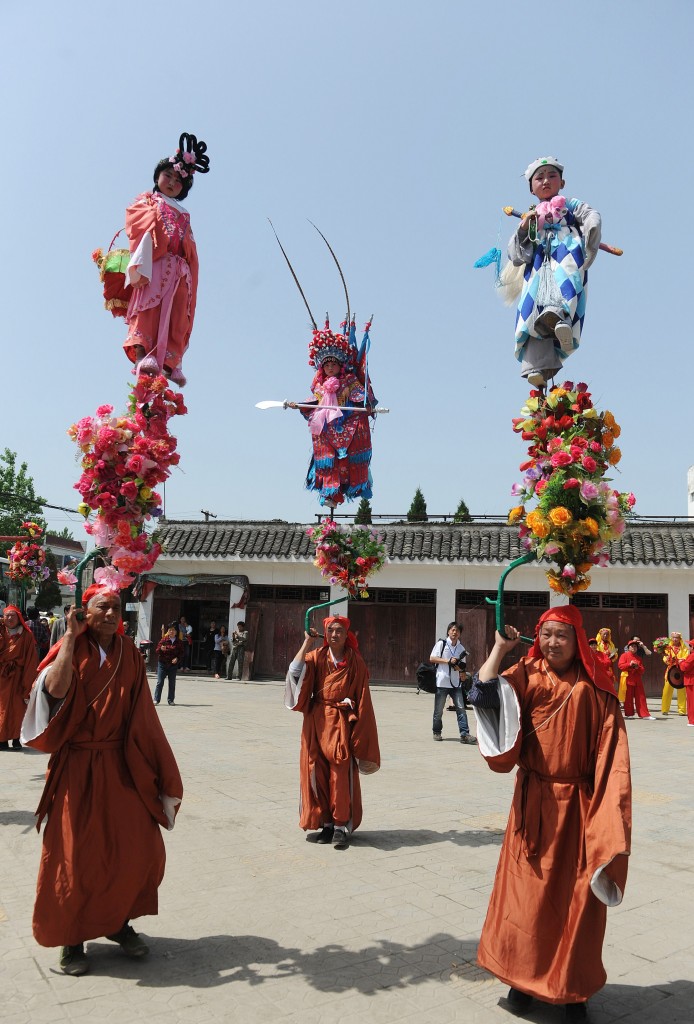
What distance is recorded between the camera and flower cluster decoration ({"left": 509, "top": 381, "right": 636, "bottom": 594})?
13.4ft

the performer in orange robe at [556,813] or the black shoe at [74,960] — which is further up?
the performer in orange robe at [556,813]

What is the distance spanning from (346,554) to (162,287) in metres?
3.42

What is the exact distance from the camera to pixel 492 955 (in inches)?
139

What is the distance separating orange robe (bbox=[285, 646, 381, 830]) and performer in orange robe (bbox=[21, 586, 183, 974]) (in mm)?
2258

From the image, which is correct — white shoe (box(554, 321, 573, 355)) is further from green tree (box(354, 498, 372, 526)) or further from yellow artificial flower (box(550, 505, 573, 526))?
green tree (box(354, 498, 372, 526))

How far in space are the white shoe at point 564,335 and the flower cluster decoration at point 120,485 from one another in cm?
Result: 246

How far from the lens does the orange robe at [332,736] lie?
6121 mm

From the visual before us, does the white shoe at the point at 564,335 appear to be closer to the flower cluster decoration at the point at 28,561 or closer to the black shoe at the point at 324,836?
the black shoe at the point at 324,836

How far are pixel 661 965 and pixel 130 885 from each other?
270 centimetres

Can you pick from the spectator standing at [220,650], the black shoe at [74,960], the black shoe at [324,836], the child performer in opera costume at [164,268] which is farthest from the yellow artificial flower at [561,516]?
the spectator standing at [220,650]

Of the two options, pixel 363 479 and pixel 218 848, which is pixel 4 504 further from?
pixel 218 848

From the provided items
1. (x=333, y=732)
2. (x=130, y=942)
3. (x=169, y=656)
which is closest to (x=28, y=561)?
(x=169, y=656)

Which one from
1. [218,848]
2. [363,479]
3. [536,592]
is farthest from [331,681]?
[536,592]

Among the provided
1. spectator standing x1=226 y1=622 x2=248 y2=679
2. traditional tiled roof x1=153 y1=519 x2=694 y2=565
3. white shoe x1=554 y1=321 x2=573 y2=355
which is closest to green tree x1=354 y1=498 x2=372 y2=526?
traditional tiled roof x1=153 y1=519 x2=694 y2=565
